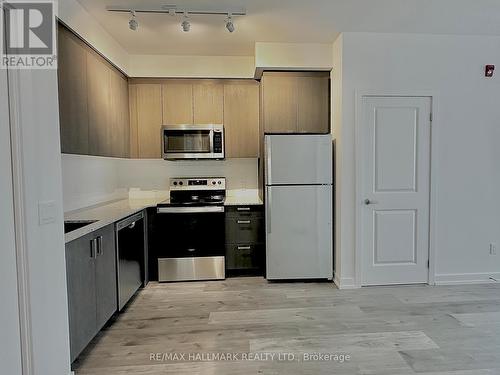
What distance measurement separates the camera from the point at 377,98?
3.42 metres

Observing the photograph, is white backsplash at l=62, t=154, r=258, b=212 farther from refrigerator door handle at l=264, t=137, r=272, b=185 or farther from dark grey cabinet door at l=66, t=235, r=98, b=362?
dark grey cabinet door at l=66, t=235, r=98, b=362

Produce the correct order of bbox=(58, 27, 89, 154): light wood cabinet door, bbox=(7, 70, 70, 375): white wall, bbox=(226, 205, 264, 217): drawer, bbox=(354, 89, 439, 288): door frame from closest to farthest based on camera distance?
bbox=(7, 70, 70, 375): white wall, bbox=(58, 27, 89, 154): light wood cabinet door, bbox=(354, 89, 439, 288): door frame, bbox=(226, 205, 264, 217): drawer

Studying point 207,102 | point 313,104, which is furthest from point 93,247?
point 313,104

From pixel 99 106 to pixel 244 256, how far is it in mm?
2226

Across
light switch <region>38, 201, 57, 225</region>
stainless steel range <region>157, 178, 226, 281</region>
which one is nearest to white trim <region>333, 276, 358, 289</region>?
stainless steel range <region>157, 178, 226, 281</region>

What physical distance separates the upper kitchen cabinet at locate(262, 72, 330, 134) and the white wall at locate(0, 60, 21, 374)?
2.68 meters

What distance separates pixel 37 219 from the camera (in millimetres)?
1635

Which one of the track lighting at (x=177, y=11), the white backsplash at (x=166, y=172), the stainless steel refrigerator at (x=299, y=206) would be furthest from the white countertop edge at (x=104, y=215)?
the track lighting at (x=177, y=11)

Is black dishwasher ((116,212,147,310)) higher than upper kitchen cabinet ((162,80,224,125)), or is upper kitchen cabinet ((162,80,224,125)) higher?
upper kitchen cabinet ((162,80,224,125))

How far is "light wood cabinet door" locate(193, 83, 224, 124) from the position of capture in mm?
4066

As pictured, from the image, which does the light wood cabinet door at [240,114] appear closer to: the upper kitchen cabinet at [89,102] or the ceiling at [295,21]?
the ceiling at [295,21]

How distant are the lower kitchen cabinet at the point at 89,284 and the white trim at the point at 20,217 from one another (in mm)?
414

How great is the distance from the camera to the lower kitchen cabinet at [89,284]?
2045 millimetres

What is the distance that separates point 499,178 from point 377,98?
1.65 metres
